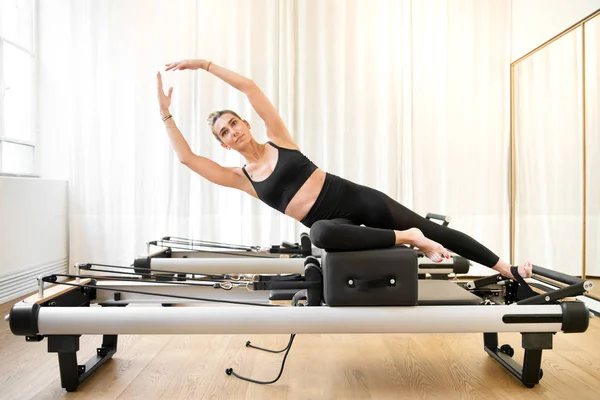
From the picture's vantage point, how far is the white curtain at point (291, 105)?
3898 mm

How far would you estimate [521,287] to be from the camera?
197 centimetres

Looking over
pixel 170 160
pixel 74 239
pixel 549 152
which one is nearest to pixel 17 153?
pixel 74 239

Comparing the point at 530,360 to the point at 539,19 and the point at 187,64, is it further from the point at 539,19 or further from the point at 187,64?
the point at 539,19

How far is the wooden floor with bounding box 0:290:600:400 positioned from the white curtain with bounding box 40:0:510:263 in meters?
1.64

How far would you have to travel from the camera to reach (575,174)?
318 cm

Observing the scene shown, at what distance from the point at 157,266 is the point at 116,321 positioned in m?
1.14

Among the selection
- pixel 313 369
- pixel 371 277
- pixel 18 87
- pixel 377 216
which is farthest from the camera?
pixel 18 87

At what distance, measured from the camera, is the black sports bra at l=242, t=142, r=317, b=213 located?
2.06 m

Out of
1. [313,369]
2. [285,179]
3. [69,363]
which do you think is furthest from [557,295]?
[69,363]

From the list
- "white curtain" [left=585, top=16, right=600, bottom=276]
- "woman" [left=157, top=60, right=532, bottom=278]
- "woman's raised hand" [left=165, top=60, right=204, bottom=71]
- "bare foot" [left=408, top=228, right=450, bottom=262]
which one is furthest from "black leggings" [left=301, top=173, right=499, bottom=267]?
"white curtain" [left=585, top=16, right=600, bottom=276]

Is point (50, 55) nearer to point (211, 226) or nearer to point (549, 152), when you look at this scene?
point (211, 226)

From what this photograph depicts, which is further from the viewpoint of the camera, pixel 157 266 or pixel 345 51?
pixel 345 51

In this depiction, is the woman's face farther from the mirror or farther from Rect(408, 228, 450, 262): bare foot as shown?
the mirror

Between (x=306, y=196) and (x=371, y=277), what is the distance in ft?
1.92
